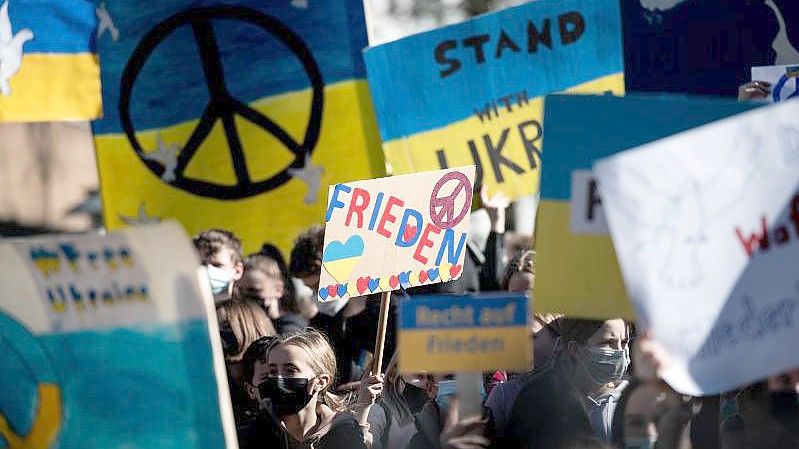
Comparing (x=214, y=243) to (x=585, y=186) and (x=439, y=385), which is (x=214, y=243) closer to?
(x=439, y=385)

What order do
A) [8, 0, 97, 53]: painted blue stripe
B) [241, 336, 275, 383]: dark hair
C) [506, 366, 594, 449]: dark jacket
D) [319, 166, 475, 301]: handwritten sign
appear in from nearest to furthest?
[506, 366, 594, 449]: dark jacket, [319, 166, 475, 301]: handwritten sign, [241, 336, 275, 383]: dark hair, [8, 0, 97, 53]: painted blue stripe

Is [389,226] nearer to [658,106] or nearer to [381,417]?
[381,417]

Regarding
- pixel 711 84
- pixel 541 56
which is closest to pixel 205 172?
pixel 541 56

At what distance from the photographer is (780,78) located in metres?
5.42

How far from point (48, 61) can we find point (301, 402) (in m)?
2.21

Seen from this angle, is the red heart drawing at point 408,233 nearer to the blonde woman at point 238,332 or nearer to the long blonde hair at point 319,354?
the long blonde hair at point 319,354

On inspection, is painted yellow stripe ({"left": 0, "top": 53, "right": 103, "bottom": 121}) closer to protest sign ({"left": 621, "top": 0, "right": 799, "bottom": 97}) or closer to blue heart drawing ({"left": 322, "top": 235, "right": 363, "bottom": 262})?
blue heart drawing ({"left": 322, "top": 235, "right": 363, "bottom": 262})

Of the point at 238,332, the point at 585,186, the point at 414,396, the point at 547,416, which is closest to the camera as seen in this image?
the point at 585,186

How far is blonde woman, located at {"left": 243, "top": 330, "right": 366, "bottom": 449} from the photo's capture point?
482 centimetres

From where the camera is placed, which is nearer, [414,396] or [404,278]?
[404,278]

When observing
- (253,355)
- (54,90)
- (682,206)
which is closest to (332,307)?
(253,355)

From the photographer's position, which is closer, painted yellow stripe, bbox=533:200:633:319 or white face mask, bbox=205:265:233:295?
painted yellow stripe, bbox=533:200:633:319

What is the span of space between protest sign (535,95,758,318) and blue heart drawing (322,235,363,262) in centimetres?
142

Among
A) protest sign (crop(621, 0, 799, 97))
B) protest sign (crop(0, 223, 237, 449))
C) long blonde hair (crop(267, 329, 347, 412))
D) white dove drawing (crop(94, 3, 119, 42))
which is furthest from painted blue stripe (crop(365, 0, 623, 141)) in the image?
protest sign (crop(0, 223, 237, 449))
